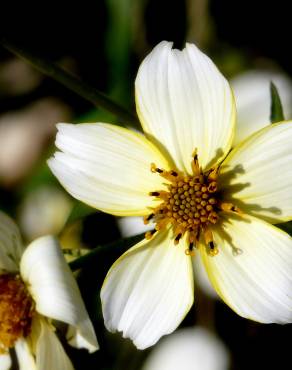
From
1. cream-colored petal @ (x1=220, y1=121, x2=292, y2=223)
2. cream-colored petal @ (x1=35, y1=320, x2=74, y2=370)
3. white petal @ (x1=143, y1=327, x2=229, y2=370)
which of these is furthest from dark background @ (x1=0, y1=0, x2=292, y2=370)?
cream-colored petal @ (x1=220, y1=121, x2=292, y2=223)

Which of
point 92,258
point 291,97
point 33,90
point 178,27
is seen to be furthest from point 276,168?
point 33,90

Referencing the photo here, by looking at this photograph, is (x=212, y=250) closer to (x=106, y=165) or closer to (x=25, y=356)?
(x=106, y=165)

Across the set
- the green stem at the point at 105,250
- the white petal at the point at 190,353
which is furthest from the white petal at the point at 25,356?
the white petal at the point at 190,353

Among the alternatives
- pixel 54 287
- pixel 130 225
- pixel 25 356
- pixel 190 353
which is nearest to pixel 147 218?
pixel 54 287

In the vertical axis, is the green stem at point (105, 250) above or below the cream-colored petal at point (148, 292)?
above

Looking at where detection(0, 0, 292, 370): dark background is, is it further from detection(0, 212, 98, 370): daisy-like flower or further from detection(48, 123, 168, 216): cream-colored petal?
detection(48, 123, 168, 216): cream-colored petal

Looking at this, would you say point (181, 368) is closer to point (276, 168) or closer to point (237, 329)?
point (237, 329)

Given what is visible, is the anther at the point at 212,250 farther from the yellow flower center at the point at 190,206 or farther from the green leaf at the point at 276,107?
the green leaf at the point at 276,107
